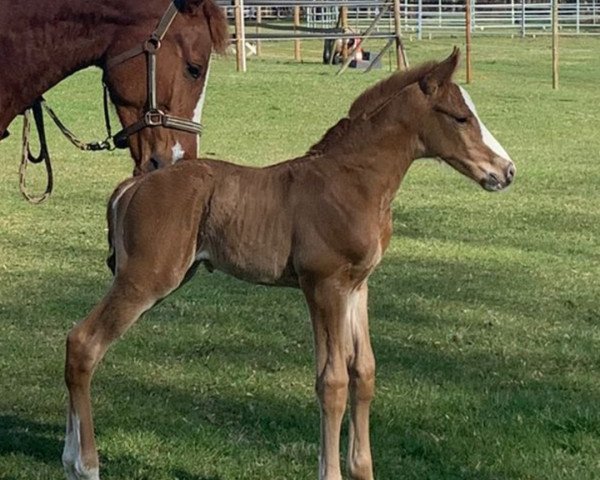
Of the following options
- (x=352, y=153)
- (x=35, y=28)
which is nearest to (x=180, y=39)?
(x=35, y=28)

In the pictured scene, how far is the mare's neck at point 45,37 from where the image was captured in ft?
17.8

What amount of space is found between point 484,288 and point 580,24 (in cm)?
4868

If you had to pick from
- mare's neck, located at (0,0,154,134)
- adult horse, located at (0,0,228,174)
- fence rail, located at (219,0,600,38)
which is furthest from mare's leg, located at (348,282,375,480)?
fence rail, located at (219,0,600,38)

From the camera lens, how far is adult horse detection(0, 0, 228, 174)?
5.37 metres

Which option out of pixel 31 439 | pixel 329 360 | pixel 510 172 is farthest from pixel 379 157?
pixel 31 439

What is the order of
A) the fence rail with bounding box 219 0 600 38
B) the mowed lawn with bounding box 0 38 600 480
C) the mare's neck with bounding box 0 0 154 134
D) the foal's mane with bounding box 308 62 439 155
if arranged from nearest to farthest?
the foal's mane with bounding box 308 62 439 155, the mowed lawn with bounding box 0 38 600 480, the mare's neck with bounding box 0 0 154 134, the fence rail with bounding box 219 0 600 38

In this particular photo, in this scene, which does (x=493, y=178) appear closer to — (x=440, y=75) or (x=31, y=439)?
(x=440, y=75)

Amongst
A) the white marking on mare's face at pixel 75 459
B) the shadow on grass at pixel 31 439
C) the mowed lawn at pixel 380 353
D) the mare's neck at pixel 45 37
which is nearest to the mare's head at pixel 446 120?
the mowed lawn at pixel 380 353

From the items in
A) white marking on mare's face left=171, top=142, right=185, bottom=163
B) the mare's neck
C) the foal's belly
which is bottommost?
the foal's belly

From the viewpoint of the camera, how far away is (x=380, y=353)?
693 centimetres

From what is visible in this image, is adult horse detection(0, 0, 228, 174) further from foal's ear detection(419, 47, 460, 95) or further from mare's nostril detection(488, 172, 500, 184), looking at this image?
mare's nostril detection(488, 172, 500, 184)

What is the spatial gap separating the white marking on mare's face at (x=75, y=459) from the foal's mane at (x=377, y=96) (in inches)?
55.4

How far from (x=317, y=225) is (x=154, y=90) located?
1.21m

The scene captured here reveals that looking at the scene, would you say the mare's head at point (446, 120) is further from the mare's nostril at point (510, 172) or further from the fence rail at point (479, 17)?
the fence rail at point (479, 17)
